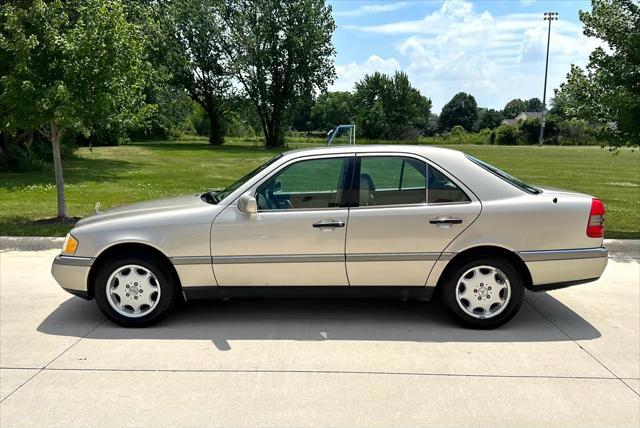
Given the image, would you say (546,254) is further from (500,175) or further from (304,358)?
(304,358)

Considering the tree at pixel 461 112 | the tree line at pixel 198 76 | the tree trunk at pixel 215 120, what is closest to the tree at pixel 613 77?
the tree line at pixel 198 76

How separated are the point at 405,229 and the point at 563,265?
1394 mm

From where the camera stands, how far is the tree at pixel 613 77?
27.5ft

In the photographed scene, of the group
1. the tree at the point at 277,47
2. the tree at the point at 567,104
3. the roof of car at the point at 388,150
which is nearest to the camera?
the roof of car at the point at 388,150

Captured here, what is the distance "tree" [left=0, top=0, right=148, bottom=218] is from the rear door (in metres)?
5.81

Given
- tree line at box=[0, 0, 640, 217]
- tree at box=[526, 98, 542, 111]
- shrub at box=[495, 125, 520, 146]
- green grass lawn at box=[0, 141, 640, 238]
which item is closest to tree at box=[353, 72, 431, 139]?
tree line at box=[0, 0, 640, 217]

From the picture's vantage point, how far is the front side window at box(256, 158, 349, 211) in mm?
4930

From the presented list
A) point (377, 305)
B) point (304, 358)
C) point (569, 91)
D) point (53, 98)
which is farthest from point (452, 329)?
point (53, 98)

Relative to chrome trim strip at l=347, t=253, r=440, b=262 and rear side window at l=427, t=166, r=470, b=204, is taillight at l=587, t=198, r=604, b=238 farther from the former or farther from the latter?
chrome trim strip at l=347, t=253, r=440, b=262

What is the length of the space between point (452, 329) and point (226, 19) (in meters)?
49.2

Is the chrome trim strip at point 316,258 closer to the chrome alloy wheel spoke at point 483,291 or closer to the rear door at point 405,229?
A: the rear door at point 405,229

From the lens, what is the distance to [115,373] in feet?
13.3

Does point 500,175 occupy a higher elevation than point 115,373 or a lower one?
higher

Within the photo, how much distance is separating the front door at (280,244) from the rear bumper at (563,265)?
1612 millimetres
